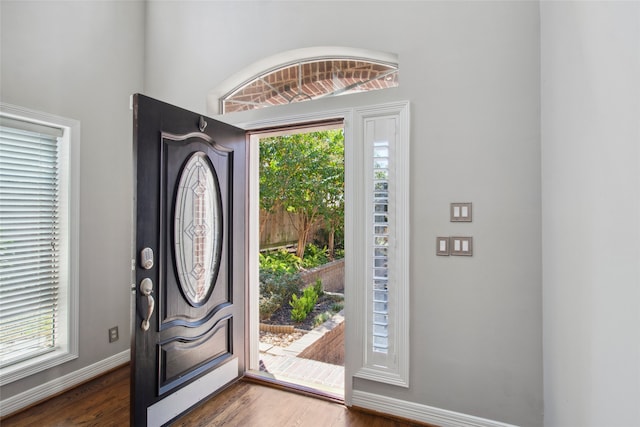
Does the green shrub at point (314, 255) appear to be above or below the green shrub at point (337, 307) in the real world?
above

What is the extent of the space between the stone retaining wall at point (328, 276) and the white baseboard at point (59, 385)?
2.47 m

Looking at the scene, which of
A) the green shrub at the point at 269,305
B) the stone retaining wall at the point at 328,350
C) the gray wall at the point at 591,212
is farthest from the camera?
the green shrub at the point at 269,305

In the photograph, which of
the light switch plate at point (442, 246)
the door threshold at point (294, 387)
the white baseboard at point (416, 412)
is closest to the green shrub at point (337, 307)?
the door threshold at point (294, 387)

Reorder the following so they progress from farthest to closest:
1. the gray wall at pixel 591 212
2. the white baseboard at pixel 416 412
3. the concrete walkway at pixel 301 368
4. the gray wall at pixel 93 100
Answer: the concrete walkway at pixel 301 368, the gray wall at pixel 93 100, the white baseboard at pixel 416 412, the gray wall at pixel 591 212

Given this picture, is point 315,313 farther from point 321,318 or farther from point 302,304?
point 302,304

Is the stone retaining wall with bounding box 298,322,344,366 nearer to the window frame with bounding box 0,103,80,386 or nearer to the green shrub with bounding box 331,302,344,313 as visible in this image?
the green shrub with bounding box 331,302,344,313

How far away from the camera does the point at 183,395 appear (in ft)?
6.70

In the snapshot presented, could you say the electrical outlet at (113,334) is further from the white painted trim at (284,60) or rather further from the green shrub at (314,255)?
the green shrub at (314,255)

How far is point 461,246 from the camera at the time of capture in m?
1.96

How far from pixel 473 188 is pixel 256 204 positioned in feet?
5.65

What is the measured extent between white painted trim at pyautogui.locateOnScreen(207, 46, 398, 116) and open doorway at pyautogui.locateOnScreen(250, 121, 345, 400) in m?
1.31

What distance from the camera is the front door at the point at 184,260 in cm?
182

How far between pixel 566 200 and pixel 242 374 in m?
2.38

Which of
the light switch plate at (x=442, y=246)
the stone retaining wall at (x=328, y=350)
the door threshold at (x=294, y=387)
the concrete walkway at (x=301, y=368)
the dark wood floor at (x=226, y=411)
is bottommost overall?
the stone retaining wall at (x=328, y=350)
